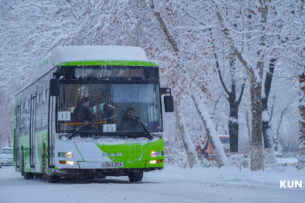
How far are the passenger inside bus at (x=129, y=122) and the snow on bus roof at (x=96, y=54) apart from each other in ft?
5.00

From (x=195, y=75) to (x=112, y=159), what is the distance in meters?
10.2

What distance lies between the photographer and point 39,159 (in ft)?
64.6

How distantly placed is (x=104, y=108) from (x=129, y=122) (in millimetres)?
720

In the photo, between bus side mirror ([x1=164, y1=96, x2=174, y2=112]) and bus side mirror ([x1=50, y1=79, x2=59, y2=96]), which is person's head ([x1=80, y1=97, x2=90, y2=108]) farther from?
bus side mirror ([x1=164, y1=96, x2=174, y2=112])

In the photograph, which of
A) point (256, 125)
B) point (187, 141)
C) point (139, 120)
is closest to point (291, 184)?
point (139, 120)

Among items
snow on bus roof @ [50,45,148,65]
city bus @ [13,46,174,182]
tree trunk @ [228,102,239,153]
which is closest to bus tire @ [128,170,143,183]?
city bus @ [13,46,174,182]

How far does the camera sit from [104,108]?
1708 centimetres

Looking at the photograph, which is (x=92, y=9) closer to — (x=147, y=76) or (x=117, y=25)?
(x=117, y=25)

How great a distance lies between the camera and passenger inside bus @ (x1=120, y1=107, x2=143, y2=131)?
677 inches

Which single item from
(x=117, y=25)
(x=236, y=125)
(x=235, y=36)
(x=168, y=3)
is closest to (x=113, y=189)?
(x=235, y=36)

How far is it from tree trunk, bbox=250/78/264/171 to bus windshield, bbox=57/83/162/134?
5.82m

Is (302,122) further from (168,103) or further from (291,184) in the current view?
(291,184)

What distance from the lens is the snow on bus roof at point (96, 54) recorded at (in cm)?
1780

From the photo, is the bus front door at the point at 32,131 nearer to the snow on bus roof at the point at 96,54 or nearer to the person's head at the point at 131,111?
the snow on bus roof at the point at 96,54
